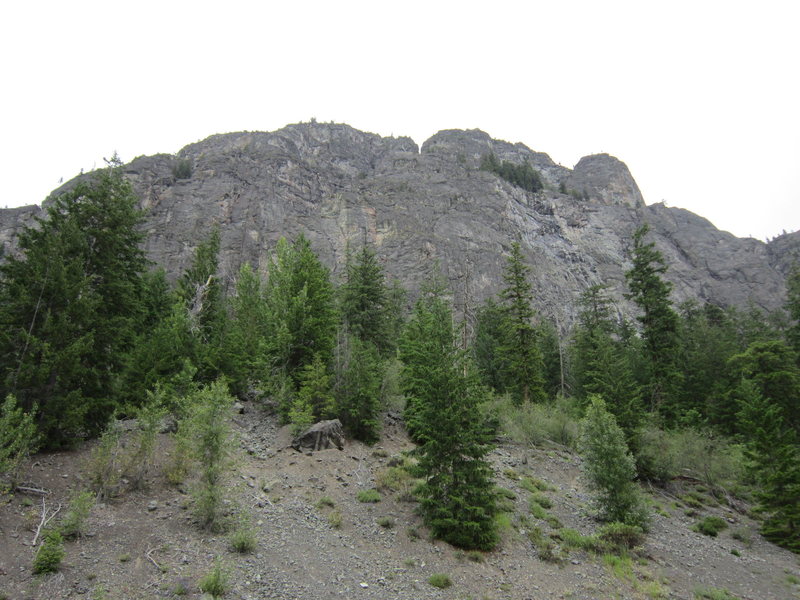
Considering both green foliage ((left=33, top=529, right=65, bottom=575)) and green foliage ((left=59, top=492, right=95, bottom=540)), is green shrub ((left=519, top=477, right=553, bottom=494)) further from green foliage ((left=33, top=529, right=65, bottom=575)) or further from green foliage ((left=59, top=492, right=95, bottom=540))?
green foliage ((left=33, top=529, right=65, bottom=575))

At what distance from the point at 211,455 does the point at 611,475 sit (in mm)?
15198

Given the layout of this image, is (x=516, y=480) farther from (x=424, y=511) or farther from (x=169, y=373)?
(x=169, y=373)

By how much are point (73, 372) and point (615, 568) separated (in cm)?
1977

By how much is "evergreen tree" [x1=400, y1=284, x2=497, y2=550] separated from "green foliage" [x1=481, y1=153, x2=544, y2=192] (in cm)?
9084

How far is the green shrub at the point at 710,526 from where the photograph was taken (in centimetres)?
2003

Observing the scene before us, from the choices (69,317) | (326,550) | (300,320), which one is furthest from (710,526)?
(69,317)

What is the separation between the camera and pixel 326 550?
13.4m

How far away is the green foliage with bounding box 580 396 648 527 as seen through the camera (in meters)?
17.6

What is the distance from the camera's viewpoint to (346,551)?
1363 cm

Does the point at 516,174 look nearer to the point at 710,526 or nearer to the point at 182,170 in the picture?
the point at 182,170

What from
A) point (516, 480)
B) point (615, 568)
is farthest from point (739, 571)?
point (516, 480)

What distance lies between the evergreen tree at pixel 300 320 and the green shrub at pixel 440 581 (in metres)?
13.9

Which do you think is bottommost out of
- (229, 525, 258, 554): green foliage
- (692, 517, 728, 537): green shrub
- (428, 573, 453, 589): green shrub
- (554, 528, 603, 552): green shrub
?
(692, 517, 728, 537): green shrub

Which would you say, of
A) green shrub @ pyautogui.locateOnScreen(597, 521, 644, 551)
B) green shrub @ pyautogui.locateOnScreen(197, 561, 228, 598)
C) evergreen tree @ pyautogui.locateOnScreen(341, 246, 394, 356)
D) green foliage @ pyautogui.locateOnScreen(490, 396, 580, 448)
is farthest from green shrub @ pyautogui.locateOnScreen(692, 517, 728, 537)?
evergreen tree @ pyautogui.locateOnScreen(341, 246, 394, 356)
